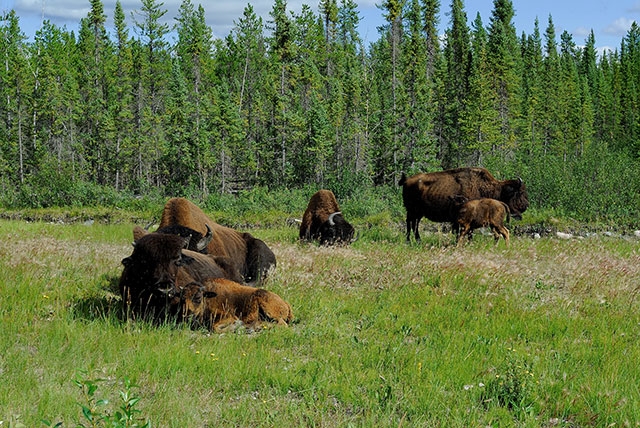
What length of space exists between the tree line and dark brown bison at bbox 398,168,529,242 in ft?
47.1

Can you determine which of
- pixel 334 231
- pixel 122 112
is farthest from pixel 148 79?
pixel 334 231

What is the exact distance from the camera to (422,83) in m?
38.9

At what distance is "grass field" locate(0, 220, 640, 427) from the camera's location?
15.6 feet

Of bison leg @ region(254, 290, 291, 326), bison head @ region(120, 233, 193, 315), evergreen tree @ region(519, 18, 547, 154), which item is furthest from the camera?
evergreen tree @ region(519, 18, 547, 154)

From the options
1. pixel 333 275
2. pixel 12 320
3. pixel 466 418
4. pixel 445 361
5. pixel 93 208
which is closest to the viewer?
pixel 466 418

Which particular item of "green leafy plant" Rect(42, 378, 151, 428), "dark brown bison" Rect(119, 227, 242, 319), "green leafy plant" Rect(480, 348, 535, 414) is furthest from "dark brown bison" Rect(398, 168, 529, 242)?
"green leafy plant" Rect(42, 378, 151, 428)

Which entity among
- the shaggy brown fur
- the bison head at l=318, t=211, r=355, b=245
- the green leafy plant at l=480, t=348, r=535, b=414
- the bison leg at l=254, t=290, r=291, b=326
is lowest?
the green leafy plant at l=480, t=348, r=535, b=414

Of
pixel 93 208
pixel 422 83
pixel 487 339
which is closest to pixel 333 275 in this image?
pixel 487 339

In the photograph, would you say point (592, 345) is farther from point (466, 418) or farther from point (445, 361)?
point (466, 418)

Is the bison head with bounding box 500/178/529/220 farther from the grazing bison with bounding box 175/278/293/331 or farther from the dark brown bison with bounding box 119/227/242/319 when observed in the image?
the dark brown bison with bounding box 119/227/242/319

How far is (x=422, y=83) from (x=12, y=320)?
35.1 m

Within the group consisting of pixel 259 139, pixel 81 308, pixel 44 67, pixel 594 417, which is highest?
pixel 44 67

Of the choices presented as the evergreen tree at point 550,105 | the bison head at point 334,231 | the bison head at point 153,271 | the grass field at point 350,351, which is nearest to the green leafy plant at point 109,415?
the grass field at point 350,351

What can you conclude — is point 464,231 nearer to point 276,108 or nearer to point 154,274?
point 154,274
